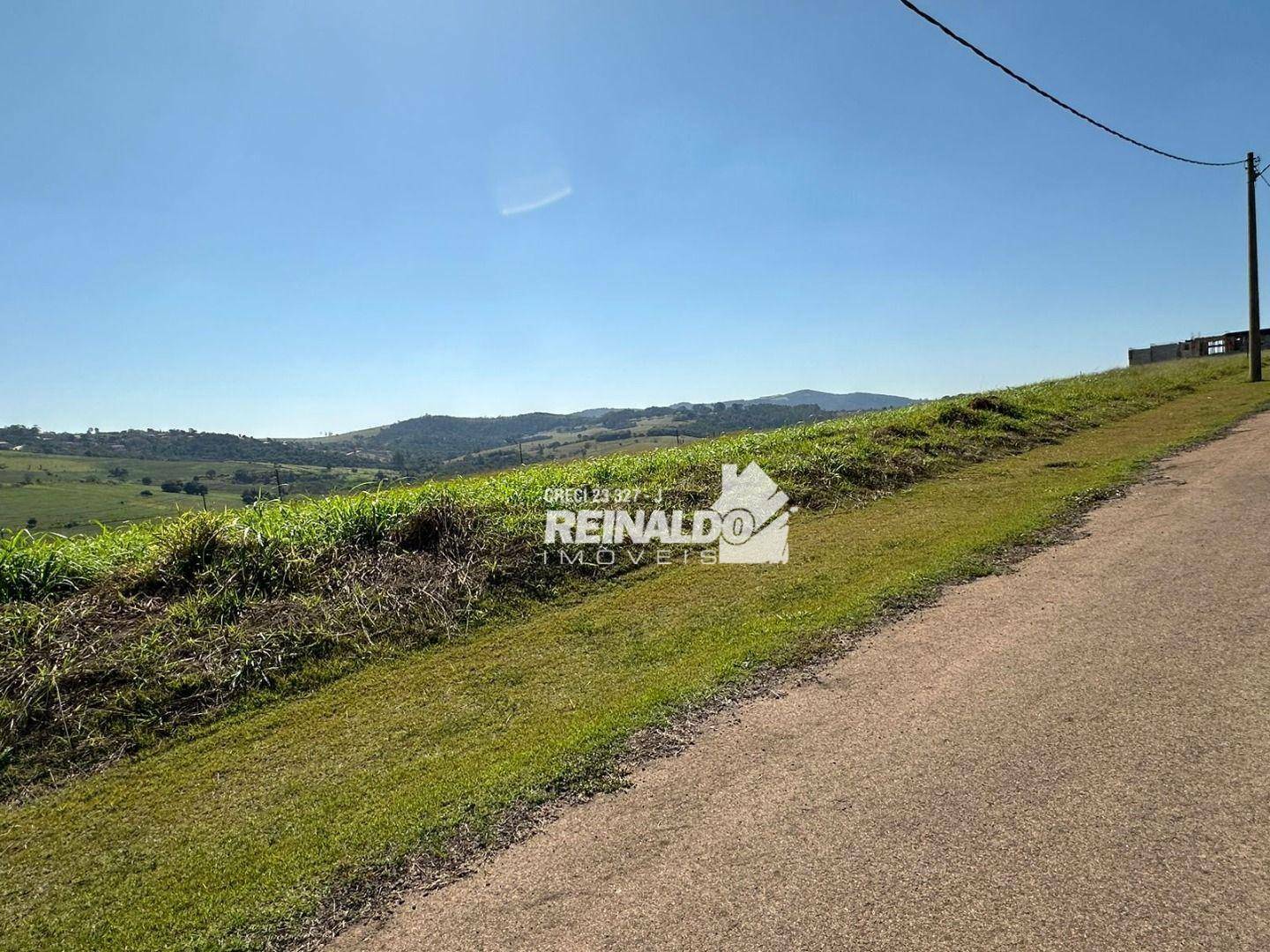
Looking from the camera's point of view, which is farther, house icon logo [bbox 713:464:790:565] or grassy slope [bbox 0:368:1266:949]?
house icon logo [bbox 713:464:790:565]

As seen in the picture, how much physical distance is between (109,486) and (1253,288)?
58.3 m

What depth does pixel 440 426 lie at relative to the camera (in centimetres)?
16175

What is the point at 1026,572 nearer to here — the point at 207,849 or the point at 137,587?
the point at 207,849

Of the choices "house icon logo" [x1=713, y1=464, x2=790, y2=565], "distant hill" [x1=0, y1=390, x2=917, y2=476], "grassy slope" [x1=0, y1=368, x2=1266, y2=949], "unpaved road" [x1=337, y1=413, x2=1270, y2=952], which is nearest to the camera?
"unpaved road" [x1=337, y1=413, x2=1270, y2=952]

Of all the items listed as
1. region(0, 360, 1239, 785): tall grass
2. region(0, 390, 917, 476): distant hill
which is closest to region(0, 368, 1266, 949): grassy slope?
region(0, 360, 1239, 785): tall grass

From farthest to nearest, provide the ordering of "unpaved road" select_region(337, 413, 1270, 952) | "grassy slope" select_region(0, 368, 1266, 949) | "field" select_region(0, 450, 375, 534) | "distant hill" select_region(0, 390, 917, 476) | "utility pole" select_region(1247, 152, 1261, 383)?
"distant hill" select_region(0, 390, 917, 476) → "utility pole" select_region(1247, 152, 1261, 383) → "field" select_region(0, 450, 375, 534) → "grassy slope" select_region(0, 368, 1266, 949) → "unpaved road" select_region(337, 413, 1270, 952)

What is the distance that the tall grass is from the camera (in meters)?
4.54

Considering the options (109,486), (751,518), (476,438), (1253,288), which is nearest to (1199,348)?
(1253,288)

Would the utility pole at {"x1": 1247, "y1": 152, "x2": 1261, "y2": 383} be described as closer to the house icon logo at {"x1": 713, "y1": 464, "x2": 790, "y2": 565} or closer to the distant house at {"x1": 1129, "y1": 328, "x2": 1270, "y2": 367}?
the distant house at {"x1": 1129, "y1": 328, "x2": 1270, "y2": 367}

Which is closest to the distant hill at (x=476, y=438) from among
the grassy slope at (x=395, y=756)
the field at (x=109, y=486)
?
the field at (x=109, y=486)

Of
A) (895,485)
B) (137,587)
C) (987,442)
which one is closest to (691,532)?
(895,485)

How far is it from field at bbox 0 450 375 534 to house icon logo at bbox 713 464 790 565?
560 cm

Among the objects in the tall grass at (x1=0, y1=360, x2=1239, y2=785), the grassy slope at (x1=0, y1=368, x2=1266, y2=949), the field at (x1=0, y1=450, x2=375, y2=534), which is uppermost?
the field at (x1=0, y1=450, x2=375, y2=534)

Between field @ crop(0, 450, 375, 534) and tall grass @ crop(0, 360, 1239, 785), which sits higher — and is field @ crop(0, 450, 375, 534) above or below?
above
